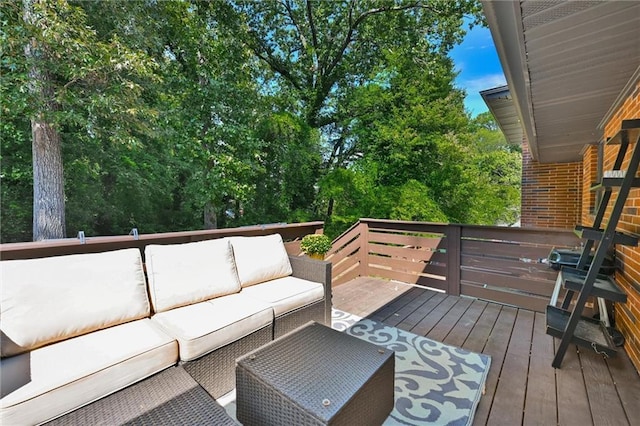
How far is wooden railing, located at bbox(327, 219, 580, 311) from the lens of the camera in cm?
299

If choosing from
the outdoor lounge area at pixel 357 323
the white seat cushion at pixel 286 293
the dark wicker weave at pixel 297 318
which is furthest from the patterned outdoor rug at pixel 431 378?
the white seat cushion at pixel 286 293

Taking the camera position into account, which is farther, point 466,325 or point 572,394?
point 466,325

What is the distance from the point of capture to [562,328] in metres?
2.08

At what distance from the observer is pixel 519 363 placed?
2059 millimetres

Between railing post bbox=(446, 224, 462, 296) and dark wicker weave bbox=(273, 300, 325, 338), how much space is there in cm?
189

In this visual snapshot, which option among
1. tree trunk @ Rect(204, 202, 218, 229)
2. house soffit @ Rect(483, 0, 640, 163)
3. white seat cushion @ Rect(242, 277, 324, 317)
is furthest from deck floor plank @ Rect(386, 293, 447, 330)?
tree trunk @ Rect(204, 202, 218, 229)

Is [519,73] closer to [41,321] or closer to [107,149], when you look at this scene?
[41,321]

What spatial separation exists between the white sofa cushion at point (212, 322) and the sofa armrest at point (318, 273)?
680 millimetres

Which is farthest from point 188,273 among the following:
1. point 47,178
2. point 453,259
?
point 47,178

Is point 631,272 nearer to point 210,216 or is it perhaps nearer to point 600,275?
point 600,275

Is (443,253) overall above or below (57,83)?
below

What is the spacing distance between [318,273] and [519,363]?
1.67 meters

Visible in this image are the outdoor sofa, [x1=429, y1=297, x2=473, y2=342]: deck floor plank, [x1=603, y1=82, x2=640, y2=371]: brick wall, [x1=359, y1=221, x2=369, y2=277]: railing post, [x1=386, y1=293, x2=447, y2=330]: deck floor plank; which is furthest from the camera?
[x1=359, y1=221, x2=369, y2=277]: railing post

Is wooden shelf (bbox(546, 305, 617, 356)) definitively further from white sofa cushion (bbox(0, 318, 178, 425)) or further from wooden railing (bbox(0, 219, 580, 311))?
white sofa cushion (bbox(0, 318, 178, 425))
